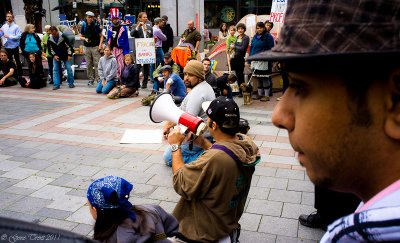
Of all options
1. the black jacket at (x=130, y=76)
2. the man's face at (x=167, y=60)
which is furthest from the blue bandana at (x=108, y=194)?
the black jacket at (x=130, y=76)

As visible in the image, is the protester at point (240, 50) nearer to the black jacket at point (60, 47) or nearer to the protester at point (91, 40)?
the protester at point (91, 40)

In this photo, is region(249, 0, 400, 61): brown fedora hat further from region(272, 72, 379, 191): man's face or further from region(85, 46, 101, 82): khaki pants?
region(85, 46, 101, 82): khaki pants

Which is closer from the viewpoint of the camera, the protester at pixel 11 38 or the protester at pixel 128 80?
the protester at pixel 128 80

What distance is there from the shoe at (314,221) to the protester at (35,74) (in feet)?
34.5

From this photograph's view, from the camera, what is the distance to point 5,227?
1.53ft

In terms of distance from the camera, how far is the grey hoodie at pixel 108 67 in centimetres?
1144

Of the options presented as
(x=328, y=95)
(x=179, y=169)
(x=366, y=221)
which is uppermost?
(x=328, y=95)

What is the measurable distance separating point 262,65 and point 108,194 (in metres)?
→ 8.02

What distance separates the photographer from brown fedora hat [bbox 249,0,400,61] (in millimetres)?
711

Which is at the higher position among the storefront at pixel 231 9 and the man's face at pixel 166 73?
the storefront at pixel 231 9

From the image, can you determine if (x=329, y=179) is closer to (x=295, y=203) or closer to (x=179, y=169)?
(x=179, y=169)

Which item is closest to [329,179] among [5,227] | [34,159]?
[5,227]

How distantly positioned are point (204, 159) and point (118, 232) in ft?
2.42

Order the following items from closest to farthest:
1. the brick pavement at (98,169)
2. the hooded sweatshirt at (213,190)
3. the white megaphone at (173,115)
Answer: the hooded sweatshirt at (213,190), the white megaphone at (173,115), the brick pavement at (98,169)
